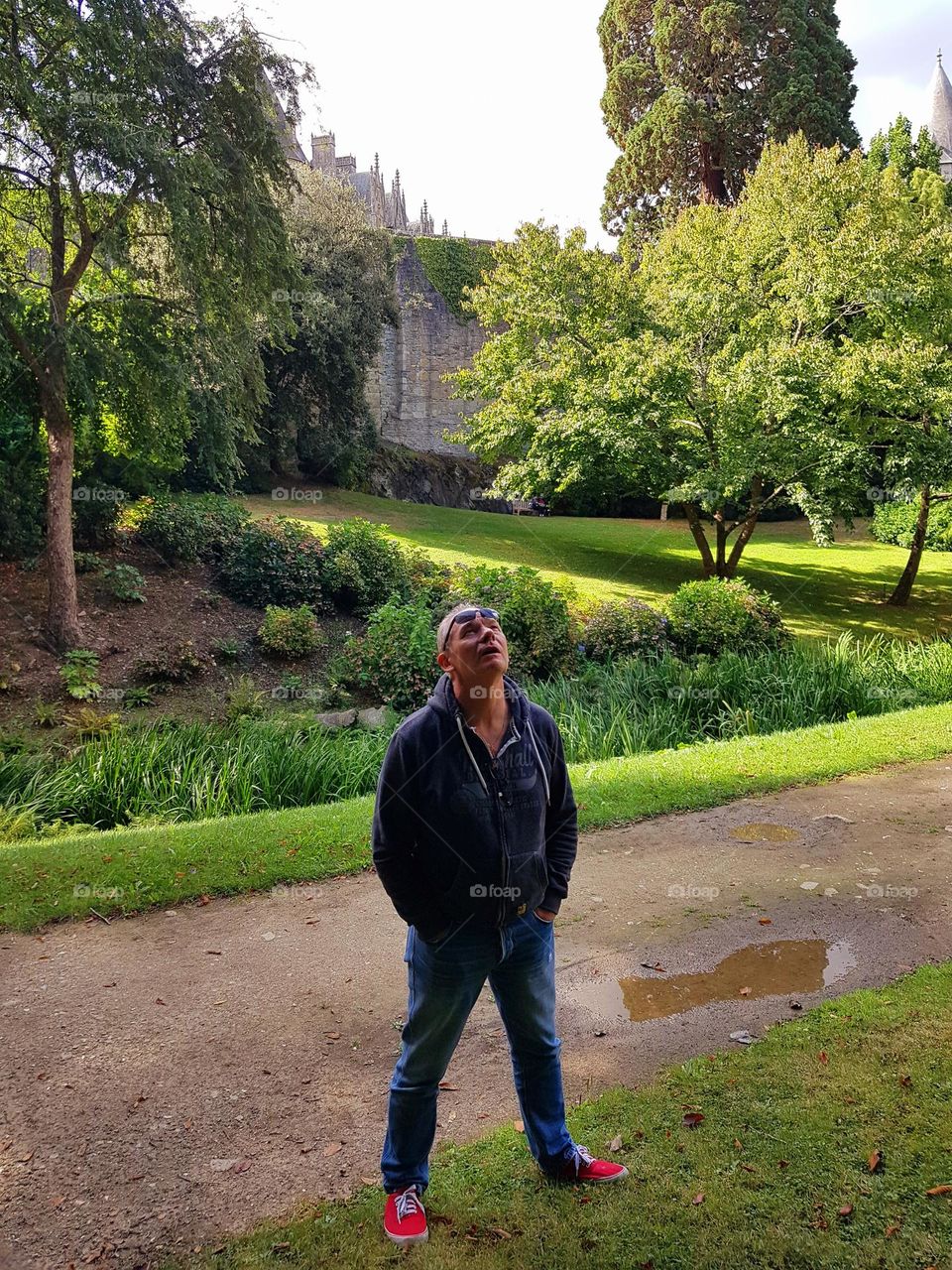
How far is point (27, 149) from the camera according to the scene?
34.3 feet

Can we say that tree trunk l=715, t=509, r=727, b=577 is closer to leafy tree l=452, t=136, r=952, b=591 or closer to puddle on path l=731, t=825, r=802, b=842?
leafy tree l=452, t=136, r=952, b=591

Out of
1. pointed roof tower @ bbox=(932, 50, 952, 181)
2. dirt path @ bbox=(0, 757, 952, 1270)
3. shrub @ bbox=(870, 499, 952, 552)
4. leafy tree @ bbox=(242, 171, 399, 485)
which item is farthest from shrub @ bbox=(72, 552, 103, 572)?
pointed roof tower @ bbox=(932, 50, 952, 181)

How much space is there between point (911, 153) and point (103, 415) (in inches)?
832

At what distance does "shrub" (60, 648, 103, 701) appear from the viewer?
10.3 meters

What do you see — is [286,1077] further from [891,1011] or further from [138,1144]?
[891,1011]

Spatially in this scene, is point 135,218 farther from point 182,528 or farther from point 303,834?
point 303,834

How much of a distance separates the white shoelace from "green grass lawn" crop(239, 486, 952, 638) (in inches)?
451

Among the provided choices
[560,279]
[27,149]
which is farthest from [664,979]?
[560,279]

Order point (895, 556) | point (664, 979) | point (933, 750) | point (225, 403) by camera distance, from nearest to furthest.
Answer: point (664, 979)
point (933, 750)
point (225, 403)
point (895, 556)

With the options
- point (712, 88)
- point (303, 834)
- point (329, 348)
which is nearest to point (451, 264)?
point (712, 88)

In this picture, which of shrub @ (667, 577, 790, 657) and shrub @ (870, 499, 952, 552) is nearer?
shrub @ (667, 577, 790, 657)

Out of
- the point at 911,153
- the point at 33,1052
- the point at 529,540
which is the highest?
the point at 911,153

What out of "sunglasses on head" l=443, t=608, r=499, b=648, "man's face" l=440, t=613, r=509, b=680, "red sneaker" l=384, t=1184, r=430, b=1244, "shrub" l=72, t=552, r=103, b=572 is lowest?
"red sneaker" l=384, t=1184, r=430, b=1244

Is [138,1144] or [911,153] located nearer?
[138,1144]
